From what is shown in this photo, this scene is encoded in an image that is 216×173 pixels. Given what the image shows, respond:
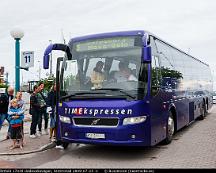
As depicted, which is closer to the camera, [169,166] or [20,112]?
[169,166]

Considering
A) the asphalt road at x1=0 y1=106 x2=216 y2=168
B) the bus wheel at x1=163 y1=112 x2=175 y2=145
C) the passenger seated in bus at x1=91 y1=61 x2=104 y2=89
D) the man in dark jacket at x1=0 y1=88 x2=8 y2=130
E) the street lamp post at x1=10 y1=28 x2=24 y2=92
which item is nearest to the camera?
the asphalt road at x1=0 y1=106 x2=216 y2=168

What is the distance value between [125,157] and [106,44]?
288cm

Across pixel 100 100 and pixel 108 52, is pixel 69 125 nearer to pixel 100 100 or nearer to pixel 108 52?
pixel 100 100

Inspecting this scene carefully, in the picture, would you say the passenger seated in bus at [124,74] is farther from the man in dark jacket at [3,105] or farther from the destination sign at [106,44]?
the man in dark jacket at [3,105]

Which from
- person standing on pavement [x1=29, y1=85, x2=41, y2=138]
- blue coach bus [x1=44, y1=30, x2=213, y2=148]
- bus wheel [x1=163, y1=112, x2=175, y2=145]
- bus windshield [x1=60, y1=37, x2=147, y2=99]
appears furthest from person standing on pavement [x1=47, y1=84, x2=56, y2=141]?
bus wheel [x1=163, y1=112, x2=175, y2=145]

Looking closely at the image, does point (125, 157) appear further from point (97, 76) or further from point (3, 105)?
point (3, 105)

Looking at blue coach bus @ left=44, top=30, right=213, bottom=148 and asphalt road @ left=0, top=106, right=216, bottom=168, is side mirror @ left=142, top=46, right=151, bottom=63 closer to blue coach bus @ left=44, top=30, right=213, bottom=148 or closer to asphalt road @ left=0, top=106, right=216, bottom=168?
blue coach bus @ left=44, top=30, right=213, bottom=148

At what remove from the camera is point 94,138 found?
8180 mm

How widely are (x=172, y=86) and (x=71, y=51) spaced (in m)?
3.54

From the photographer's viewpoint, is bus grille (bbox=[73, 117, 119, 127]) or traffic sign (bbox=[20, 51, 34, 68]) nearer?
bus grille (bbox=[73, 117, 119, 127])

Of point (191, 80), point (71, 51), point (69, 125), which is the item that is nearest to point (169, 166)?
point (69, 125)

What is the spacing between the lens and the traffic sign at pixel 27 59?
46.4 feet

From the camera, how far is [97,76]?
8500 mm

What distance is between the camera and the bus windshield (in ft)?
26.9
